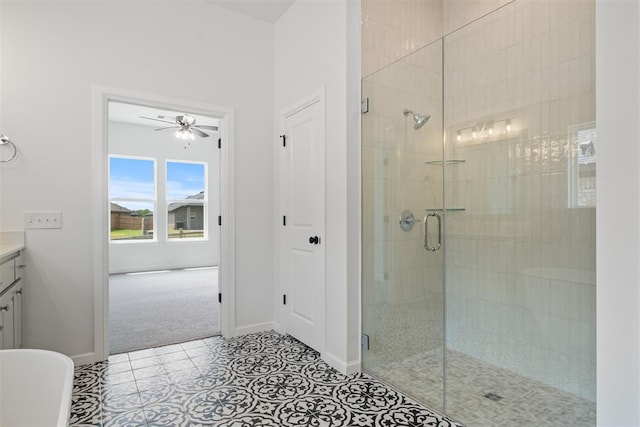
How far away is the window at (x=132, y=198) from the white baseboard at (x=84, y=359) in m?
4.80

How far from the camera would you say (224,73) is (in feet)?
10.9

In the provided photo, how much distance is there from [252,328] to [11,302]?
1843 mm

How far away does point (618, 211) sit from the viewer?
1348 mm

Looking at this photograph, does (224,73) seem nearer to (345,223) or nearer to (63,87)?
(63,87)

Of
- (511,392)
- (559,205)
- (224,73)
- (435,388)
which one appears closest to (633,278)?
(559,205)

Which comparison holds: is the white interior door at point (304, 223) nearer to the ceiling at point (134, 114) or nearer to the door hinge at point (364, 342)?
the door hinge at point (364, 342)

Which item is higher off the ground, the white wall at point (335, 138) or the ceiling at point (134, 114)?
the ceiling at point (134, 114)

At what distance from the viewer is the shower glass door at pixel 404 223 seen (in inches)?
92.6

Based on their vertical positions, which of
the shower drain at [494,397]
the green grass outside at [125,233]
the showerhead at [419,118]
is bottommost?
the shower drain at [494,397]

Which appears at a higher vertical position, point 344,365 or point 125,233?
point 125,233

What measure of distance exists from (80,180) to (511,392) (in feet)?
10.6

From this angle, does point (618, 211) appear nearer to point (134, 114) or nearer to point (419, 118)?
point (419, 118)

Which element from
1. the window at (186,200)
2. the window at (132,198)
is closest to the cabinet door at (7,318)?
the window at (132,198)

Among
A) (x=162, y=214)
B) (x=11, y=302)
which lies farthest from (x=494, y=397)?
(x=162, y=214)
